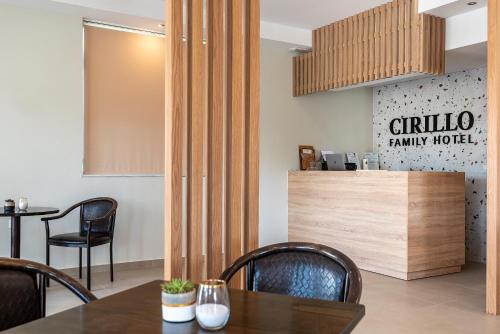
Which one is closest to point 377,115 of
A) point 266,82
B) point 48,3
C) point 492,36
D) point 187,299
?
point 266,82

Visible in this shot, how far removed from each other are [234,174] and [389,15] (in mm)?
4065

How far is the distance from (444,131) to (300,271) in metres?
5.76

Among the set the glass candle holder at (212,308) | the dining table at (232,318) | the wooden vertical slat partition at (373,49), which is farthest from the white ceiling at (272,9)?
the glass candle holder at (212,308)

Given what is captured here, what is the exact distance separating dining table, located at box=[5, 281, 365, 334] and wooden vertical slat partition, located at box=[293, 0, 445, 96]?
472 centimetres

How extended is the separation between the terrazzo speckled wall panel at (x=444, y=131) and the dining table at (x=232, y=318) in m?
5.80

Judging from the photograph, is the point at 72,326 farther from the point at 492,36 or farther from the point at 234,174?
the point at 492,36

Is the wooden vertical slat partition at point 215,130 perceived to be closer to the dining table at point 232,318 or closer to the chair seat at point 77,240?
the dining table at point 232,318

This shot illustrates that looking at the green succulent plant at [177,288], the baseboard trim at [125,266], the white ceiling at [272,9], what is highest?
the white ceiling at [272,9]

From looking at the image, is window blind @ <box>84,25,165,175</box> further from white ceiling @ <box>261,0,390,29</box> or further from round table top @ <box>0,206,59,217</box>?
white ceiling @ <box>261,0,390,29</box>

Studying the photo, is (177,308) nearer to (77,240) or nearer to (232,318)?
(232,318)

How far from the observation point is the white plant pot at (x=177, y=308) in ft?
4.58

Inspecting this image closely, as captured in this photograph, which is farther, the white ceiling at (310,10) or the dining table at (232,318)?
the white ceiling at (310,10)

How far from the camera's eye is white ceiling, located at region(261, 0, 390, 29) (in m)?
6.04

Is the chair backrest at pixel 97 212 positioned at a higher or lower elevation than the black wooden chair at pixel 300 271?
lower
